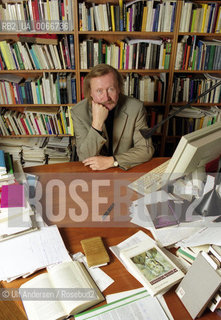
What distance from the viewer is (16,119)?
9.01 ft

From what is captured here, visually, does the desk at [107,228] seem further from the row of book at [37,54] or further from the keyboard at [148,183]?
the row of book at [37,54]

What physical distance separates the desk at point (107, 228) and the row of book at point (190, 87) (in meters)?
1.22

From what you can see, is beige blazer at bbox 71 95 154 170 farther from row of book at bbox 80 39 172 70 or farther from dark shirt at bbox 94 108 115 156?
row of book at bbox 80 39 172 70

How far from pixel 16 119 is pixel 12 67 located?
495mm

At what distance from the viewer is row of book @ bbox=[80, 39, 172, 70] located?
2490mm

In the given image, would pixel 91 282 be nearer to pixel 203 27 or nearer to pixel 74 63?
pixel 74 63

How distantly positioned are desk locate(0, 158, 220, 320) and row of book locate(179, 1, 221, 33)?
1428mm

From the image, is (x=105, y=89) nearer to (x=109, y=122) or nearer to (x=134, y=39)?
(x=109, y=122)

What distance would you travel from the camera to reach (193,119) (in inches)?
113

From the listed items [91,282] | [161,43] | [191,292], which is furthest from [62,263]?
[161,43]

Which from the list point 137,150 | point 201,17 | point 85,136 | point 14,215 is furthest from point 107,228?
point 201,17

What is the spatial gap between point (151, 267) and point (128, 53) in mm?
2065

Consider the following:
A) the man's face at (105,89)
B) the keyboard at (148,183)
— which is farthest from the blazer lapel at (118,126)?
the keyboard at (148,183)

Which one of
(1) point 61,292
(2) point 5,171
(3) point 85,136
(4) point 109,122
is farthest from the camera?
(4) point 109,122
